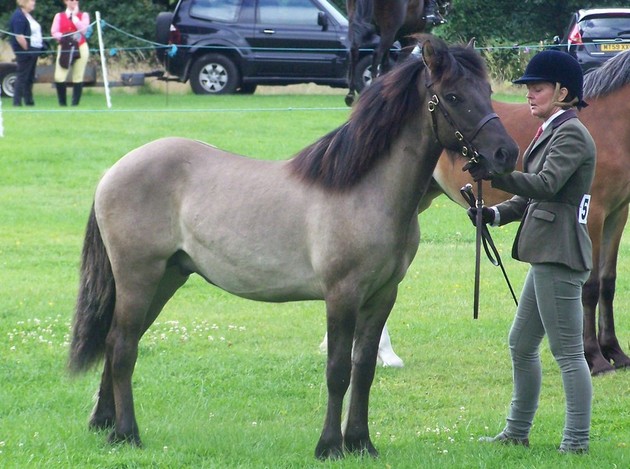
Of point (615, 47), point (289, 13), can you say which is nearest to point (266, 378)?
point (615, 47)

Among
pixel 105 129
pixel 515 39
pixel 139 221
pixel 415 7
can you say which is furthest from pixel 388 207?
pixel 515 39

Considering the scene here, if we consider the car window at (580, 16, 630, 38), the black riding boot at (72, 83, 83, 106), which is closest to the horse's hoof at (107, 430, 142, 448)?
the black riding boot at (72, 83, 83, 106)

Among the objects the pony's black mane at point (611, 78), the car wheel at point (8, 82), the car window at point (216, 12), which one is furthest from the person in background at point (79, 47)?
the pony's black mane at point (611, 78)

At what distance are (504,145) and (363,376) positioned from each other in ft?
4.74

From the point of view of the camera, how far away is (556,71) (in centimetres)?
520

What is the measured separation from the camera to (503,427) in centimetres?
600

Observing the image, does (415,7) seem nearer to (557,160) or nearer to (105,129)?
(557,160)

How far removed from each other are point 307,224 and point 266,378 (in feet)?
6.74

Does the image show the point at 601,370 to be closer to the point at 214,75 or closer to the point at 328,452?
the point at 328,452

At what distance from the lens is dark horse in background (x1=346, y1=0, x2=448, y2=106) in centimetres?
757

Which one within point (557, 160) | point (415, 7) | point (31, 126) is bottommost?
point (31, 126)

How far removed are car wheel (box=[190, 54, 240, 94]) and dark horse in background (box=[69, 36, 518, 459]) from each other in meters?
16.4

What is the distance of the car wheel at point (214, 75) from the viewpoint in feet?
71.7

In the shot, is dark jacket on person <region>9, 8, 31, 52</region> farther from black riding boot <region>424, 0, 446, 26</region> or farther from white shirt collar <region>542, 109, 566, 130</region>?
white shirt collar <region>542, 109, 566, 130</region>
